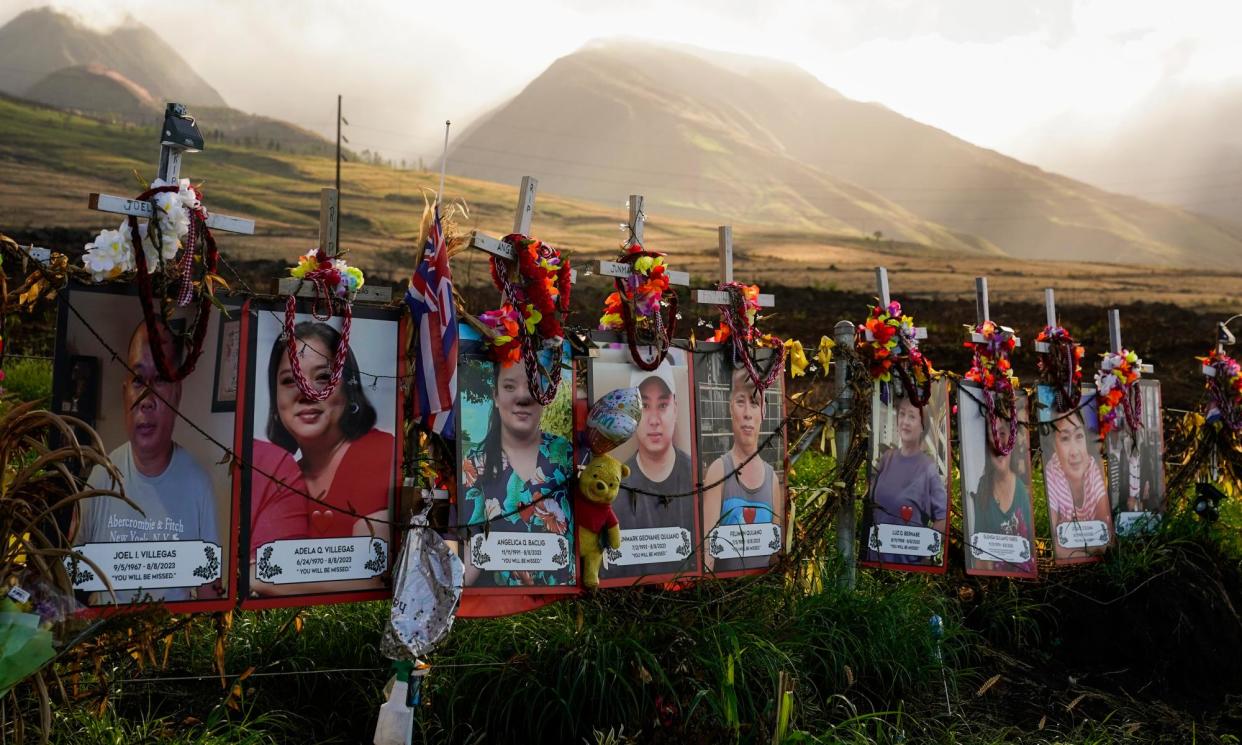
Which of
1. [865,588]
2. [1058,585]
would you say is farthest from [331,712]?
[1058,585]

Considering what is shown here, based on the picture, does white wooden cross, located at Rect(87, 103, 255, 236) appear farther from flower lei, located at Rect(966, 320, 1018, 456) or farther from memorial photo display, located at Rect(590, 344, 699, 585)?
flower lei, located at Rect(966, 320, 1018, 456)

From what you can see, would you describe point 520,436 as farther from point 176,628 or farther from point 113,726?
point 113,726

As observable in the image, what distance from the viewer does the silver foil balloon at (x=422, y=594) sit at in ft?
12.6

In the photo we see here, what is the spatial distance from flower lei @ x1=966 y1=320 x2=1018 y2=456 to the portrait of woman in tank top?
1.80 metres

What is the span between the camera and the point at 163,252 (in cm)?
362

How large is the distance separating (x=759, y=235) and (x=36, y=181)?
145 ft

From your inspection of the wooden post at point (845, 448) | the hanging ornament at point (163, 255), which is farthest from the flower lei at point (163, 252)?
the wooden post at point (845, 448)

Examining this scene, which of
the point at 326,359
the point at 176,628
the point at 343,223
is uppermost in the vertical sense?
the point at 343,223

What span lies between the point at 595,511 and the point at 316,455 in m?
1.26

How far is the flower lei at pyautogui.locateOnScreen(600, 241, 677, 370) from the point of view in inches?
193

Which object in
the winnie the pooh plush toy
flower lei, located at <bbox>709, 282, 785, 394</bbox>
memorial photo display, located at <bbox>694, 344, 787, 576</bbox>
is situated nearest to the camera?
the winnie the pooh plush toy

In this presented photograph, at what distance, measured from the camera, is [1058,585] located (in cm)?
689

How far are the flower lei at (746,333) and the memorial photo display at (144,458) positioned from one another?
8.34 ft

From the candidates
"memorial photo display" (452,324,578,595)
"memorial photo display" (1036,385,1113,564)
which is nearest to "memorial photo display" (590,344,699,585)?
"memorial photo display" (452,324,578,595)
